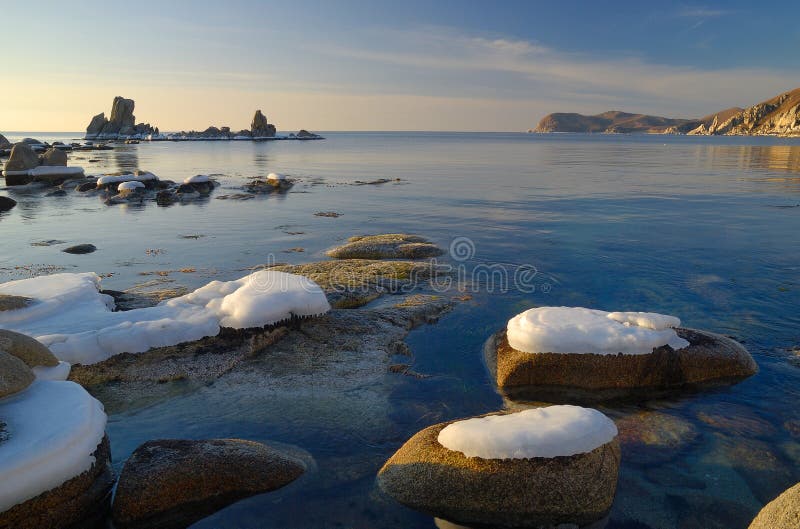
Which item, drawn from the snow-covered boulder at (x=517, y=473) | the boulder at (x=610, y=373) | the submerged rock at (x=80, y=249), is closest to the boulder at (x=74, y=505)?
the snow-covered boulder at (x=517, y=473)

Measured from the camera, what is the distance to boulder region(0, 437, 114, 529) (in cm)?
561

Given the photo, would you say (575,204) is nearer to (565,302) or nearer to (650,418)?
(565,302)

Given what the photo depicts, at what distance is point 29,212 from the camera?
31875 millimetres

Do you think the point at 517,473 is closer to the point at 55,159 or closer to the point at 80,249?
the point at 80,249

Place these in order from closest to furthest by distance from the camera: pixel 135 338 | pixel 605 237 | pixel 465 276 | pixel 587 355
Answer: pixel 587 355 → pixel 135 338 → pixel 465 276 → pixel 605 237

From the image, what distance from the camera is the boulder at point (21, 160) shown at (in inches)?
1751

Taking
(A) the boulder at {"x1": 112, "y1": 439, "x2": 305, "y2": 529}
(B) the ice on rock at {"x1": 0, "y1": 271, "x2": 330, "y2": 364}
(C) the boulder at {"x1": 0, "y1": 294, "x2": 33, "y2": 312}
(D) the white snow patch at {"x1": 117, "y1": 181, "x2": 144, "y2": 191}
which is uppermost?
(D) the white snow patch at {"x1": 117, "y1": 181, "x2": 144, "y2": 191}

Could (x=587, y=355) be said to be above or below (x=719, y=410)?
above

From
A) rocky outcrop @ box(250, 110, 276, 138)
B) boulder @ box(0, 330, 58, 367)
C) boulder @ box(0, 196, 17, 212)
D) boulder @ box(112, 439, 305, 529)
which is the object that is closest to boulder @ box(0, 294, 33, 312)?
boulder @ box(0, 330, 58, 367)

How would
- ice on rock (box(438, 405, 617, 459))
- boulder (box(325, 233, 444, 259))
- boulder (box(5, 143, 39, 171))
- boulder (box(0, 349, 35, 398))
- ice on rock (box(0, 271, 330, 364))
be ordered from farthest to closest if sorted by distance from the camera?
boulder (box(5, 143, 39, 171)) < boulder (box(325, 233, 444, 259)) < ice on rock (box(0, 271, 330, 364)) < boulder (box(0, 349, 35, 398)) < ice on rock (box(438, 405, 617, 459))

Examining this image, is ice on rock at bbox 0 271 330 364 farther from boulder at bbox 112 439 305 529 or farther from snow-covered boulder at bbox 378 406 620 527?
snow-covered boulder at bbox 378 406 620 527

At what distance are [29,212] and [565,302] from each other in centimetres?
3283

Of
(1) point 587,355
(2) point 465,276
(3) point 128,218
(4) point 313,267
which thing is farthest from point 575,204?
(3) point 128,218

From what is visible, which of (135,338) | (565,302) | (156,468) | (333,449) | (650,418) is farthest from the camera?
(565,302)
